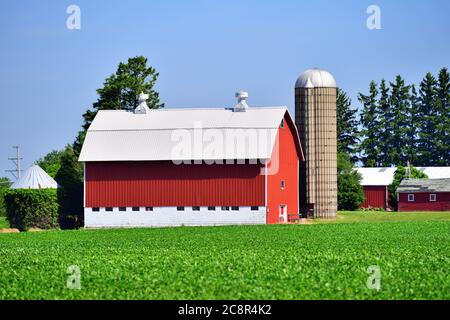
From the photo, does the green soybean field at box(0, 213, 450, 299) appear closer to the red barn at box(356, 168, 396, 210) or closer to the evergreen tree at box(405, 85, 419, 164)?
the red barn at box(356, 168, 396, 210)

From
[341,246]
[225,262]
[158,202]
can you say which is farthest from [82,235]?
[225,262]

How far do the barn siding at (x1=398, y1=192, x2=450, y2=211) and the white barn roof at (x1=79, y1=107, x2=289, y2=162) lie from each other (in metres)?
21.8

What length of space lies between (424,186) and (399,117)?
32.1 meters

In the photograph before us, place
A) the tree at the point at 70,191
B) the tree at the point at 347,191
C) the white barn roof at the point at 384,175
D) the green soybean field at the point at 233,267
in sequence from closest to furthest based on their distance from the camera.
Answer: the green soybean field at the point at 233,267 → the tree at the point at 70,191 → the tree at the point at 347,191 → the white barn roof at the point at 384,175

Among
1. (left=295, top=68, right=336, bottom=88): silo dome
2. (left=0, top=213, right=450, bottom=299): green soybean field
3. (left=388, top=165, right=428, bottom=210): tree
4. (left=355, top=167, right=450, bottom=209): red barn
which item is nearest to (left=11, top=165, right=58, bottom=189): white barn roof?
(left=0, top=213, right=450, bottom=299): green soybean field

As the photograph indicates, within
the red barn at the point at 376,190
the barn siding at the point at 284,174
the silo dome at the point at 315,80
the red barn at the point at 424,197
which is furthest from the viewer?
the red barn at the point at 376,190

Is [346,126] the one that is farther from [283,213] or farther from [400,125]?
[283,213]

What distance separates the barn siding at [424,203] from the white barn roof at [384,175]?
553 cm

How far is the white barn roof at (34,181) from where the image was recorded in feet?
182

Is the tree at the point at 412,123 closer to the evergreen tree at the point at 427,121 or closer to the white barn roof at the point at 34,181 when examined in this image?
the evergreen tree at the point at 427,121

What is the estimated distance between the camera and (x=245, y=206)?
53531 millimetres

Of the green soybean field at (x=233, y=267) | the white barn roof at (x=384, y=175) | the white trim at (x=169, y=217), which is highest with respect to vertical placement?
the white barn roof at (x=384, y=175)

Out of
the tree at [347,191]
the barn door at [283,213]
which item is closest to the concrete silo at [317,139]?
the barn door at [283,213]

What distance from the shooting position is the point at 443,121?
344 ft
